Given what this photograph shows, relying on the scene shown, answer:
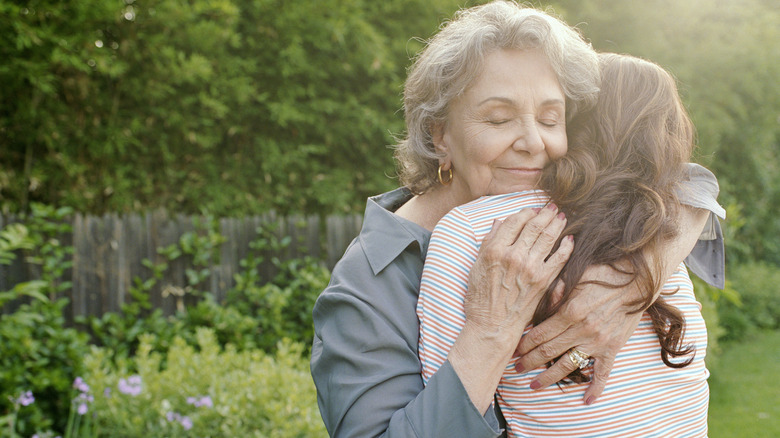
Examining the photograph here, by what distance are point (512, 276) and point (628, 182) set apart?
0.33 meters

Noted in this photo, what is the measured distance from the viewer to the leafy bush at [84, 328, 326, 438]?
2799 mm

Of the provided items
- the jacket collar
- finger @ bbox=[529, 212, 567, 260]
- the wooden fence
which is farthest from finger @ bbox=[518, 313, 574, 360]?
the wooden fence

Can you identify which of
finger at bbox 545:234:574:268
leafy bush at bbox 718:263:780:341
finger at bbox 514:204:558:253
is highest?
finger at bbox 514:204:558:253

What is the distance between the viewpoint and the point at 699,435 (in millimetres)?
1328

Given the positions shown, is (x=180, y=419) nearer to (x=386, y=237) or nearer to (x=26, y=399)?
(x=26, y=399)


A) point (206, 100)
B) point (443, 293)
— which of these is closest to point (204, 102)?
point (206, 100)

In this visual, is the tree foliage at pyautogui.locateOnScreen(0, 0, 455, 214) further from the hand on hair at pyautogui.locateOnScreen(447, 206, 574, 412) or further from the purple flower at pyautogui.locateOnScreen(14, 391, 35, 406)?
the hand on hair at pyautogui.locateOnScreen(447, 206, 574, 412)

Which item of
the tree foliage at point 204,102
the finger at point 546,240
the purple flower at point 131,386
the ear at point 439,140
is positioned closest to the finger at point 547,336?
the finger at point 546,240

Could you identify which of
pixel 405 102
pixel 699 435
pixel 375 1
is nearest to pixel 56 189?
pixel 375 1

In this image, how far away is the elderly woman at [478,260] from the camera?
1.18m

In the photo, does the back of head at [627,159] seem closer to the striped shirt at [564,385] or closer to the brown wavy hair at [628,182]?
the brown wavy hair at [628,182]

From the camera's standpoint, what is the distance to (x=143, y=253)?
4.52 meters

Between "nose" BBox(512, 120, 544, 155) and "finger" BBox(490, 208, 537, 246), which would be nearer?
"finger" BBox(490, 208, 537, 246)

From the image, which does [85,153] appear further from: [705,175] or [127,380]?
[705,175]
